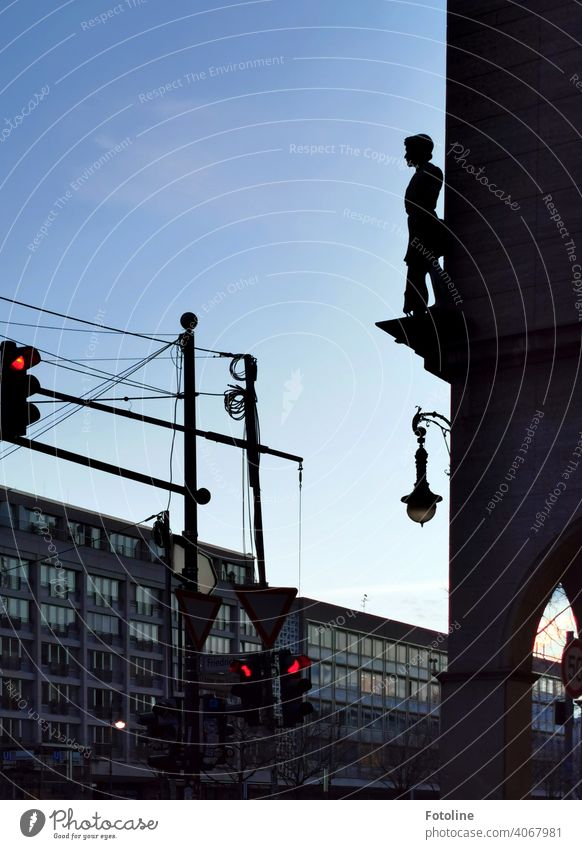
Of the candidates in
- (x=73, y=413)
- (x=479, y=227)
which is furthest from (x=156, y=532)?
(x=479, y=227)

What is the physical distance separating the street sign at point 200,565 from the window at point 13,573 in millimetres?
85334

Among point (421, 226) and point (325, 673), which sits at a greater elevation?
point (325, 673)

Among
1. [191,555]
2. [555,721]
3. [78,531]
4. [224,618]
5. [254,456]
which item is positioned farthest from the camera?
[224,618]

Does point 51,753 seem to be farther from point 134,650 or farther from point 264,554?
point 264,554

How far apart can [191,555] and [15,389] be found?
6569 millimetres

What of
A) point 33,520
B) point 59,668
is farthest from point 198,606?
point 33,520

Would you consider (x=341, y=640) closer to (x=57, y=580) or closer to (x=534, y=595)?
(x=57, y=580)

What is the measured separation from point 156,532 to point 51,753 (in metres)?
74.0

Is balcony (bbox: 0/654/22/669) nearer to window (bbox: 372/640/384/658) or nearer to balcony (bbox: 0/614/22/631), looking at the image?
balcony (bbox: 0/614/22/631)

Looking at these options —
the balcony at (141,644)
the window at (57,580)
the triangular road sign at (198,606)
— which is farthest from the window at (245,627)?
the triangular road sign at (198,606)

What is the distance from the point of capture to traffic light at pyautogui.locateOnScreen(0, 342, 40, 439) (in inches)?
558

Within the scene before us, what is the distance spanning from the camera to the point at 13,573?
4345 inches

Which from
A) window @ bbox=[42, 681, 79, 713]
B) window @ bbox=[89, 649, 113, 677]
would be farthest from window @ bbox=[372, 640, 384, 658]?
window @ bbox=[42, 681, 79, 713]

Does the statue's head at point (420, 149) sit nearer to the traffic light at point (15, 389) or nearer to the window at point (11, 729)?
the traffic light at point (15, 389)
